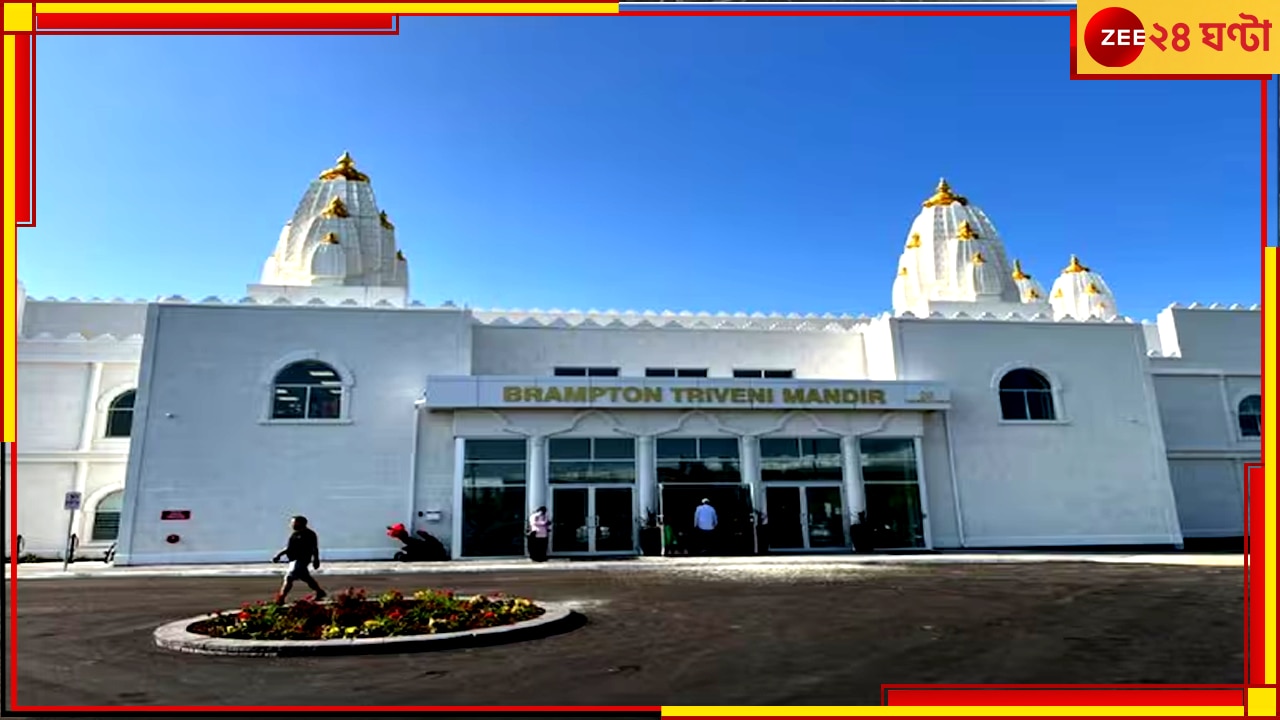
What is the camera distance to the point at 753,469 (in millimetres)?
22297

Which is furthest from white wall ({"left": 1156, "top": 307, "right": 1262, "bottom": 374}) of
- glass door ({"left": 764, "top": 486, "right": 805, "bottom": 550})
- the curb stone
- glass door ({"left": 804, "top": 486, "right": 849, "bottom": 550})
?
the curb stone

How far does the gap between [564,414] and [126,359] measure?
14.7 metres

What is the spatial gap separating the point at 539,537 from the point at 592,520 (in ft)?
6.20

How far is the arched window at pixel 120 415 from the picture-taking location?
83.8 feet

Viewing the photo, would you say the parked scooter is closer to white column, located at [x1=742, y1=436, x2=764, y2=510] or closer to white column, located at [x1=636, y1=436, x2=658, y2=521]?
white column, located at [x1=636, y1=436, x2=658, y2=521]

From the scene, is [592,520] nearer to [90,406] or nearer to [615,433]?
[615,433]

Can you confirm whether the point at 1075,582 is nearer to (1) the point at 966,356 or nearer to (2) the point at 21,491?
(1) the point at 966,356

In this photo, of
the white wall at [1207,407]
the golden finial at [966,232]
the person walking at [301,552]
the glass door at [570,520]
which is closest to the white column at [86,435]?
the glass door at [570,520]

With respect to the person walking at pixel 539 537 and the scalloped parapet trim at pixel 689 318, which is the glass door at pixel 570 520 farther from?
the scalloped parapet trim at pixel 689 318

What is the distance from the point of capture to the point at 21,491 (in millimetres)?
24609

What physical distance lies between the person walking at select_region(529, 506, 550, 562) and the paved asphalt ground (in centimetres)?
665

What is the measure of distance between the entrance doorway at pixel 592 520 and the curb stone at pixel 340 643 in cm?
1307

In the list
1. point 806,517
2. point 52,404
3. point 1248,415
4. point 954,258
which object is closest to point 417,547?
point 806,517

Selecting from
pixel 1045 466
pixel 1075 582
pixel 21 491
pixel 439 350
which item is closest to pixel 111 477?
pixel 21 491
